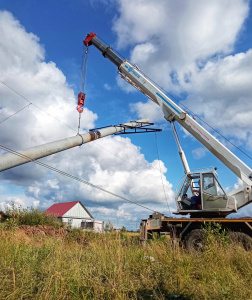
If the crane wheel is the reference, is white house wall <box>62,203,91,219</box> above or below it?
above

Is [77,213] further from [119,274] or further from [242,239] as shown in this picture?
[119,274]

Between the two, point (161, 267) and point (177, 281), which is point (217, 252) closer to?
point (161, 267)

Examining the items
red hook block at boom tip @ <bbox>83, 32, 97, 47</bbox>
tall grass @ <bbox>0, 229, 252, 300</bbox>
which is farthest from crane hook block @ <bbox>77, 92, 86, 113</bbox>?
tall grass @ <bbox>0, 229, 252, 300</bbox>

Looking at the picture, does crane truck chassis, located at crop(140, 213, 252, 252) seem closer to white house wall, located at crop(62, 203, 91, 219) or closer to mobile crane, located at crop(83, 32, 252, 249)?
mobile crane, located at crop(83, 32, 252, 249)

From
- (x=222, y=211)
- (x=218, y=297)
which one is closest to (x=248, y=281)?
(x=218, y=297)

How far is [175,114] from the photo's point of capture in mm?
13016

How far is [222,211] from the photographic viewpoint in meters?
10.4

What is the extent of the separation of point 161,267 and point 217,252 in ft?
5.27

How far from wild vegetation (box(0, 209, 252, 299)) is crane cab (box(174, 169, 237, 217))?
13.4 feet

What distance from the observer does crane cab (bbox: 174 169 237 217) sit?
1042 cm

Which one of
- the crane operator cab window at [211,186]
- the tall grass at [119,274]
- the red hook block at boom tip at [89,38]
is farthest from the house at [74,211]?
the tall grass at [119,274]

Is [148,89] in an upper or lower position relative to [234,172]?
upper

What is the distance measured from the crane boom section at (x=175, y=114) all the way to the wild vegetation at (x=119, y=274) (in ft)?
16.8

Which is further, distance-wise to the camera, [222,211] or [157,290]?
[222,211]
